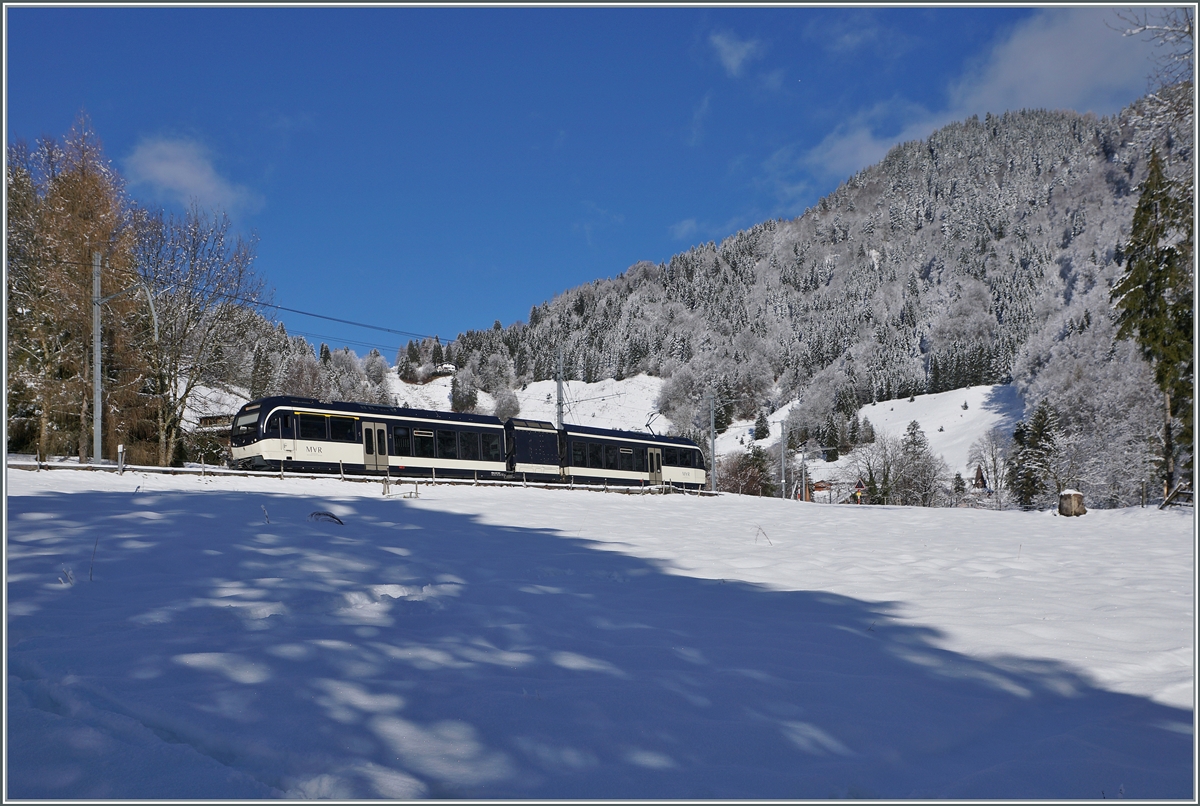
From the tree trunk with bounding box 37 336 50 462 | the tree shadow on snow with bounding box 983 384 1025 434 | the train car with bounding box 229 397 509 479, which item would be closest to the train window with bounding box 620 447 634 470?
the train car with bounding box 229 397 509 479

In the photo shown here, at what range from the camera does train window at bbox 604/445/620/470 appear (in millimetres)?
33000

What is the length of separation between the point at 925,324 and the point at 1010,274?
30.3 meters

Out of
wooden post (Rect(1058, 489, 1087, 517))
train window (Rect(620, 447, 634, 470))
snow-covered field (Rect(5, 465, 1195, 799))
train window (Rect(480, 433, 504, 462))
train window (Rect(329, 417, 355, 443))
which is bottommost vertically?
wooden post (Rect(1058, 489, 1087, 517))

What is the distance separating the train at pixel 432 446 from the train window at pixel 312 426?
0.11 feet

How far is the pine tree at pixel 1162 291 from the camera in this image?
1711 centimetres

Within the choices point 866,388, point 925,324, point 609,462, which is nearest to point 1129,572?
point 609,462

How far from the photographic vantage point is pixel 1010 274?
192 m

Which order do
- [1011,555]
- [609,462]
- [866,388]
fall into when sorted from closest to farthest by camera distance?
[1011,555] < [609,462] < [866,388]

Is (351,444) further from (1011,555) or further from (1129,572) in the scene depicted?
(1129,572)

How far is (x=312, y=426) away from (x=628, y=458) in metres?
16.7

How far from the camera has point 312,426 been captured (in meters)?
22.4

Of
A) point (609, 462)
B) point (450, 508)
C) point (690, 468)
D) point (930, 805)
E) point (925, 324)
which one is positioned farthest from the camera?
point (925, 324)

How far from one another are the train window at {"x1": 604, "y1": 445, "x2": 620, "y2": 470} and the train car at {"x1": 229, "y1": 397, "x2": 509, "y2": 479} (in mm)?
6334

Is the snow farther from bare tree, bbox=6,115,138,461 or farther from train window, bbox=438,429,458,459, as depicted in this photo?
bare tree, bbox=6,115,138,461
